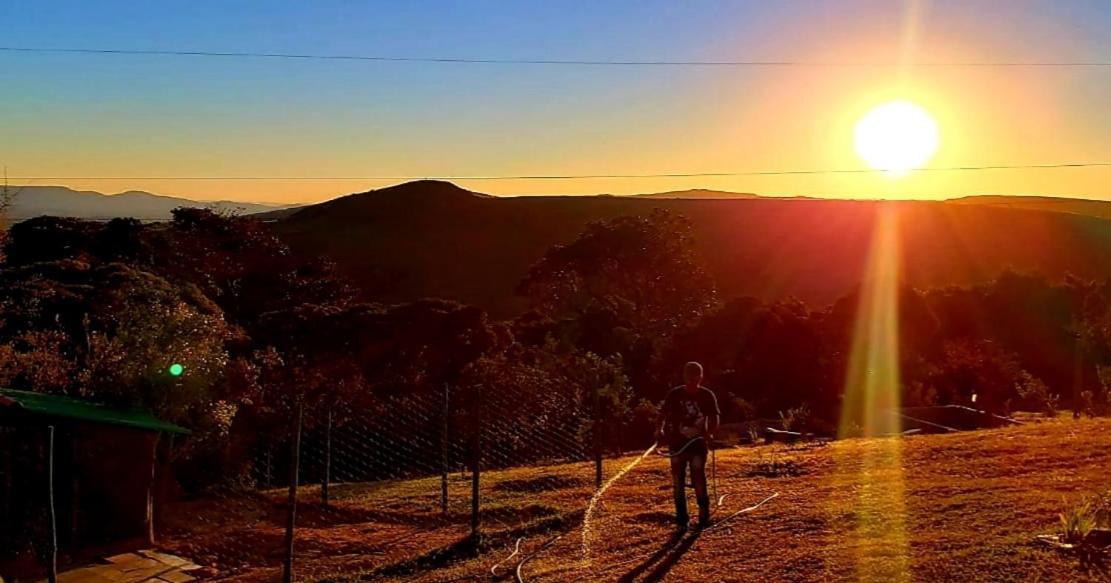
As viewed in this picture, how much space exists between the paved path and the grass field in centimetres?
37

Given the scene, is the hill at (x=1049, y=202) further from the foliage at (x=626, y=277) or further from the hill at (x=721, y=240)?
the foliage at (x=626, y=277)

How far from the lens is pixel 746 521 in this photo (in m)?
8.84

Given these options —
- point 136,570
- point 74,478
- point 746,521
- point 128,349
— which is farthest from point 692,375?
point 128,349

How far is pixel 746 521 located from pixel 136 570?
630 cm

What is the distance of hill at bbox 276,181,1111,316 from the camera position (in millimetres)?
60969

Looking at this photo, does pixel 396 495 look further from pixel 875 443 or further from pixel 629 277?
pixel 629 277

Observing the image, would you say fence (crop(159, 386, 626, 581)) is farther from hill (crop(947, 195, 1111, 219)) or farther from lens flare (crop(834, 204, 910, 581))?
hill (crop(947, 195, 1111, 219))

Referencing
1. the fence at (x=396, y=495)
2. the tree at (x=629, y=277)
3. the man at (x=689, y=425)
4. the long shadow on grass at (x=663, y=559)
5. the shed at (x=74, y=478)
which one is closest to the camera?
the long shadow on grass at (x=663, y=559)

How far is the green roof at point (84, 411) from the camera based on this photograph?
9.87m

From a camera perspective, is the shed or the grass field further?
the shed

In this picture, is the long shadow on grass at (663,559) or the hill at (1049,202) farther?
the hill at (1049,202)

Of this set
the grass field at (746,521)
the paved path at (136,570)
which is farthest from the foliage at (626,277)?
the paved path at (136,570)

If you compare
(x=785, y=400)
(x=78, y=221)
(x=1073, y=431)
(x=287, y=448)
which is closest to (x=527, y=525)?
(x=1073, y=431)

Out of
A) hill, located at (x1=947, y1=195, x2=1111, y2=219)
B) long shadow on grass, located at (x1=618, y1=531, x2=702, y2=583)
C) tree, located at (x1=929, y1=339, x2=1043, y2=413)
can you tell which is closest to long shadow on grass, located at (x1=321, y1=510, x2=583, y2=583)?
long shadow on grass, located at (x1=618, y1=531, x2=702, y2=583)
